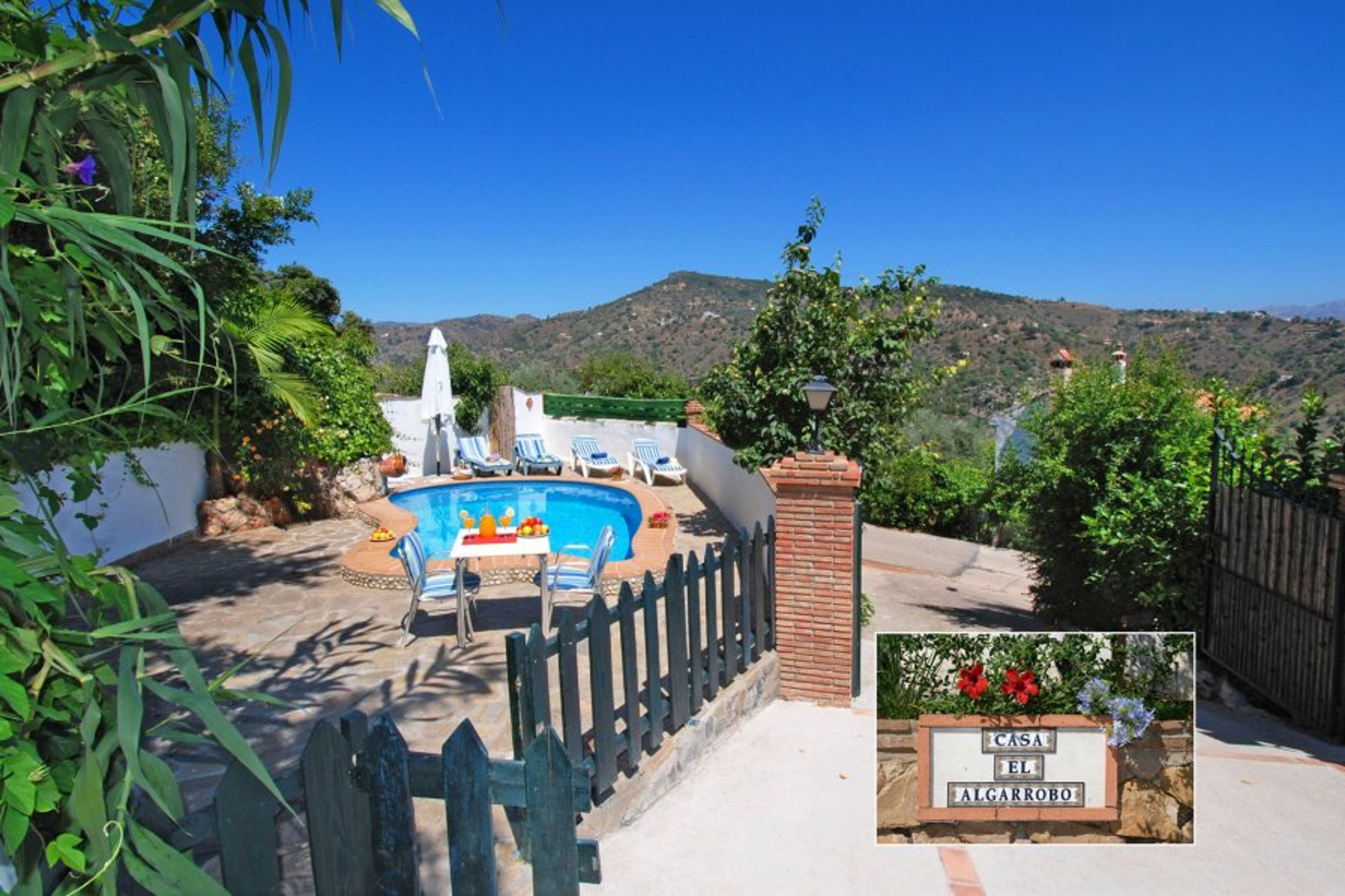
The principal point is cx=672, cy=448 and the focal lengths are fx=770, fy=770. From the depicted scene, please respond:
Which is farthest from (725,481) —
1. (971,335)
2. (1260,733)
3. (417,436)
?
(971,335)

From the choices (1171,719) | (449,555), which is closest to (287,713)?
(449,555)

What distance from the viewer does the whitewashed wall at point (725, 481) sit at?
29.7ft

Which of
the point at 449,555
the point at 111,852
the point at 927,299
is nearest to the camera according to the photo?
the point at 111,852

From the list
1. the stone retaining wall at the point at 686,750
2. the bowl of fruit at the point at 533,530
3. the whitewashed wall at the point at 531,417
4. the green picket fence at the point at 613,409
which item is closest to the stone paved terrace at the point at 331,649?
the stone retaining wall at the point at 686,750

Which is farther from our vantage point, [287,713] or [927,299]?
[927,299]

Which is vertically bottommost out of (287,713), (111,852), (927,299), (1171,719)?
(287,713)

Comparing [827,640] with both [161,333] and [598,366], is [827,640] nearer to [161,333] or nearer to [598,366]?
[161,333]

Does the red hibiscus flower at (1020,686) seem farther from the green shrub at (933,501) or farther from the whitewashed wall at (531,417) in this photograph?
the whitewashed wall at (531,417)

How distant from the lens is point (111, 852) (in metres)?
1.10

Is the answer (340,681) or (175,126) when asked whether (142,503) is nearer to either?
(340,681)

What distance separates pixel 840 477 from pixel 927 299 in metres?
5.35

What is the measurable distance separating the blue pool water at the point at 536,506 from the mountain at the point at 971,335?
9217mm

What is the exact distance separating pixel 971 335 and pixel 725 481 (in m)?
38.0

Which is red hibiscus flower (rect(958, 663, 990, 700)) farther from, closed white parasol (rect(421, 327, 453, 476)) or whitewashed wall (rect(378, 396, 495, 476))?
whitewashed wall (rect(378, 396, 495, 476))
